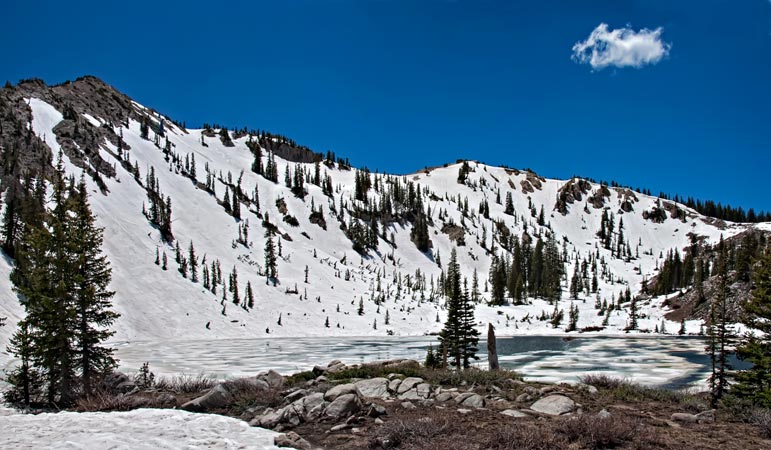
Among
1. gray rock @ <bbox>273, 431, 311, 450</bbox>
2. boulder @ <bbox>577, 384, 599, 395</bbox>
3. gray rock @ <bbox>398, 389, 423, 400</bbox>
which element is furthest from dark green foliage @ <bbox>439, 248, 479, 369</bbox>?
gray rock @ <bbox>273, 431, 311, 450</bbox>

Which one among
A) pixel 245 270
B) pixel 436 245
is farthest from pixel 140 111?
pixel 436 245

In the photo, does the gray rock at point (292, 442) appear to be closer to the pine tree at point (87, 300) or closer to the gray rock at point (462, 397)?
the gray rock at point (462, 397)

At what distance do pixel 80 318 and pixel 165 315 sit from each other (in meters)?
59.0

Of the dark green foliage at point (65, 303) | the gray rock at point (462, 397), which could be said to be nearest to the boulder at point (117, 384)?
the dark green foliage at point (65, 303)

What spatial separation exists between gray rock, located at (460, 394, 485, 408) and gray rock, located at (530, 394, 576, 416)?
5.04 feet

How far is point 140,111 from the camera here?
594ft

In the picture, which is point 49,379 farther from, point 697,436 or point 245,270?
point 245,270

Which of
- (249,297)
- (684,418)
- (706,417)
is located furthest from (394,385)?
(249,297)

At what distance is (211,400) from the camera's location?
1544 cm

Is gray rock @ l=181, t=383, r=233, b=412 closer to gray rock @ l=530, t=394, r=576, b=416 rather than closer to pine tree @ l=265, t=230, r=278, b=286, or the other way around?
gray rock @ l=530, t=394, r=576, b=416

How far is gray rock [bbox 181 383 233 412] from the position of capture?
15.0 m

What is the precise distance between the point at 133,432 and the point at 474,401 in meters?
9.92

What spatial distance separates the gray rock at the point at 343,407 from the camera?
42.4 feet

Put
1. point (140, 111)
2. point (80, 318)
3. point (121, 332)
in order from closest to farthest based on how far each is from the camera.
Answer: point (80, 318), point (121, 332), point (140, 111)
